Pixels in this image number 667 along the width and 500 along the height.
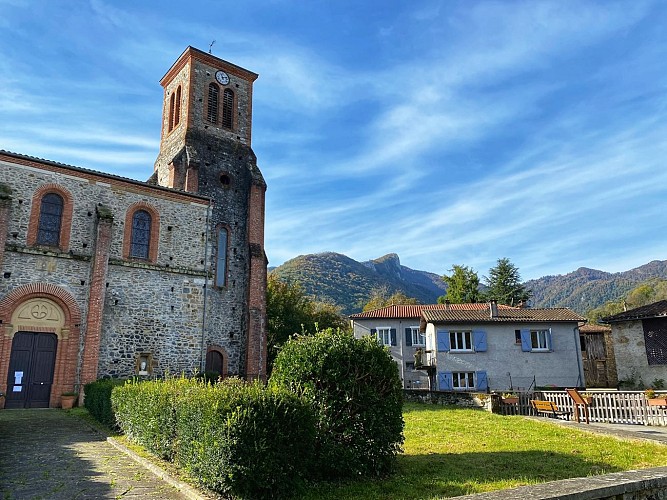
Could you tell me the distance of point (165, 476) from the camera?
7543 mm

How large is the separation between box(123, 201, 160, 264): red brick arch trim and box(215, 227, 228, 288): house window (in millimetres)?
4318

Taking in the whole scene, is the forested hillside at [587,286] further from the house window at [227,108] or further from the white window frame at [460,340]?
the house window at [227,108]

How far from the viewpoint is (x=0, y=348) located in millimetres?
18000

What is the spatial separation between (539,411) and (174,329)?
16182 millimetres

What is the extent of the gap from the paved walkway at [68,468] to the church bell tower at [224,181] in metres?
11.4

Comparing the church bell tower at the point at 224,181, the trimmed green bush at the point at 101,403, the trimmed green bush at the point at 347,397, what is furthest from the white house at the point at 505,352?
the trimmed green bush at the point at 347,397

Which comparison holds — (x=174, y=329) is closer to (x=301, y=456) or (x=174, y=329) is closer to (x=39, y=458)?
(x=39, y=458)

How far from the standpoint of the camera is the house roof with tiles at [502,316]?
96.7 ft

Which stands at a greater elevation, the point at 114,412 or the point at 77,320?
the point at 77,320

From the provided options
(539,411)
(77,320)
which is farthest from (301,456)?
(77,320)

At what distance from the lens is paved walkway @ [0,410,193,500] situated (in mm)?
6912

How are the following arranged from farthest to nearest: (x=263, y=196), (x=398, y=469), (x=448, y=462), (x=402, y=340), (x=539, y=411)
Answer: (x=402, y=340)
(x=263, y=196)
(x=539, y=411)
(x=448, y=462)
(x=398, y=469)

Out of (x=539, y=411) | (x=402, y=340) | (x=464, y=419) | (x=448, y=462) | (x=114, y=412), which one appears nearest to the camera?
(x=448, y=462)

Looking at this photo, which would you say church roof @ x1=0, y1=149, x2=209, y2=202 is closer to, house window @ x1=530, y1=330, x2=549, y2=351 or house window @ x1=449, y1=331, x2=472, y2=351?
house window @ x1=449, y1=331, x2=472, y2=351
